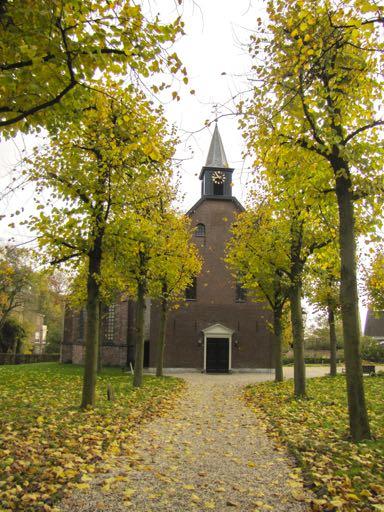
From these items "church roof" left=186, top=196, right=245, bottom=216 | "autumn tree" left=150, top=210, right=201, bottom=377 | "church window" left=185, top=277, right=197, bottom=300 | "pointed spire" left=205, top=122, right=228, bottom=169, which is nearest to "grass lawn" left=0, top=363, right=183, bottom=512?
"autumn tree" left=150, top=210, right=201, bottom=377

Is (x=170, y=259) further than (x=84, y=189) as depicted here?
Yes

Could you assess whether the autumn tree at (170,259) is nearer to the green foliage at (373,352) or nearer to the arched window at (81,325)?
the arched window at (81,325)

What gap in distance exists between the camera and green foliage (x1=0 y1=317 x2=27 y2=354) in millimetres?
46594

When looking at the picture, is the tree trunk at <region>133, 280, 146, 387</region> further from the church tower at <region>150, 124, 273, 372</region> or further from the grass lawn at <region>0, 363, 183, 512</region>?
the church tower at <region>150, 124, 273, 372</region>

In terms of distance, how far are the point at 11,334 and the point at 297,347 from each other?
4034 cm

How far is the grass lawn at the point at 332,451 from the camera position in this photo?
16.5ft

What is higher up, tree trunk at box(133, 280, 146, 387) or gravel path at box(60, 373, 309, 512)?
tree trunk at box(133, 280, 146, 387)

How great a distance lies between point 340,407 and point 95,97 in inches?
402

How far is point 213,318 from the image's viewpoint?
34.1 metres

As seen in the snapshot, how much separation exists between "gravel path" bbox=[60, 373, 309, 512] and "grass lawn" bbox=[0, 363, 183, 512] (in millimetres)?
320

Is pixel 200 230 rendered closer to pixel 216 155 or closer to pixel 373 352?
pixel 216 155

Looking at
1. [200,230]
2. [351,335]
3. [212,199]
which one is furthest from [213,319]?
[351,335]

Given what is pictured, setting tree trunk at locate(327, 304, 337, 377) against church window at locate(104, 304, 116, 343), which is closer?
tree trunk at locate(327, 304, 337, 377)

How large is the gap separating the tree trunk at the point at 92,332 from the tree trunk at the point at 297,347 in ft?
23.5
